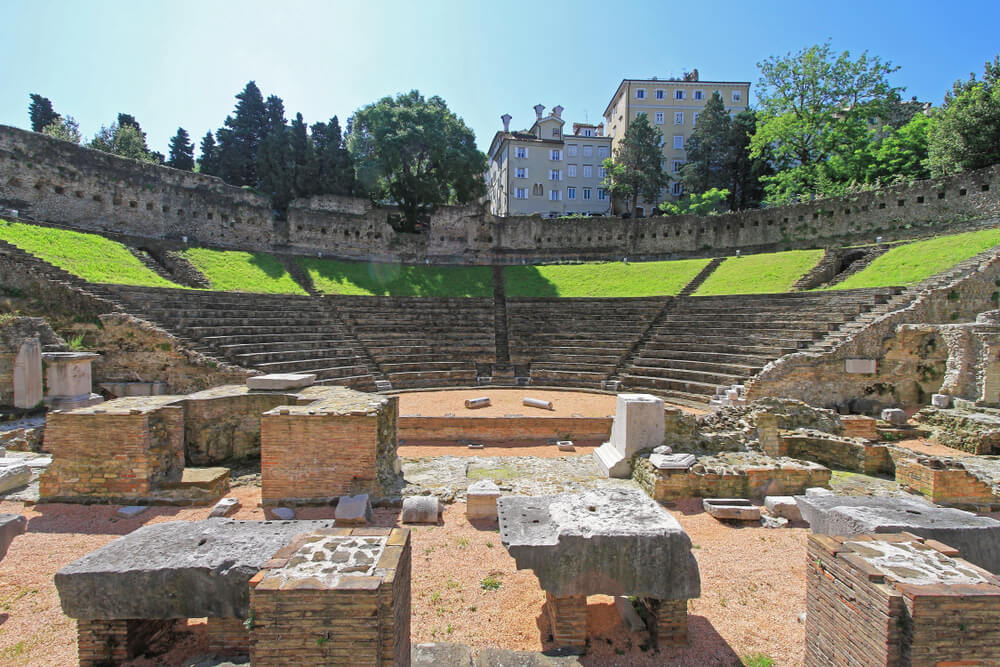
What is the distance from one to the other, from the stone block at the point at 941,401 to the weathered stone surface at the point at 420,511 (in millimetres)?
14171

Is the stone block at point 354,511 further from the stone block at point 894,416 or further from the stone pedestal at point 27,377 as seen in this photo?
the stone block at point 894,416

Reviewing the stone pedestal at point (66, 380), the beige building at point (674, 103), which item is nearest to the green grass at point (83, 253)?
the stone pedestal at point (66, 380)

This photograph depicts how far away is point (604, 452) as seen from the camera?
9375 mm

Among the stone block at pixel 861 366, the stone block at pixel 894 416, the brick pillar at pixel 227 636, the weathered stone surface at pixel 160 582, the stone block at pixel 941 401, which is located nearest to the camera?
the weathered stone surface at pixel 160 582

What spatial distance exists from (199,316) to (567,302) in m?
15.3

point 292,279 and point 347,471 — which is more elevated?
point 292,279

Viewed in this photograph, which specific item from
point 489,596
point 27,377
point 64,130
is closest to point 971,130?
point 489,596

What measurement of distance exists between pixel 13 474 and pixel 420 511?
6.48 meters

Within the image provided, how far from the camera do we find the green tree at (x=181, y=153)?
33.9 m

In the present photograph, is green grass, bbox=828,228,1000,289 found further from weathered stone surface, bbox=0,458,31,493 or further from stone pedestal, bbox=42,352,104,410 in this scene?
stone pedestal, bbox=42,352,104,410

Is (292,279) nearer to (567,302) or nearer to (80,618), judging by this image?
(567,302)

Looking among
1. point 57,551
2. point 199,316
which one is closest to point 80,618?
point 57,551

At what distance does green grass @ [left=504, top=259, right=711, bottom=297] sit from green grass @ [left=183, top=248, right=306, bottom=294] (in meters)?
11.3

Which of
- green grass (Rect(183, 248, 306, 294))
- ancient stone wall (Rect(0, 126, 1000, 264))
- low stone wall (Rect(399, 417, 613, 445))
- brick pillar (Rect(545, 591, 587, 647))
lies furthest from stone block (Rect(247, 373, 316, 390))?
ancient stone wall (Rect(0, 126, 1000, 264))
